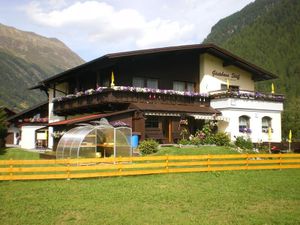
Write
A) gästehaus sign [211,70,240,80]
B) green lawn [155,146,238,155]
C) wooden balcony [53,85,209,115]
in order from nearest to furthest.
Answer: green lawn [155,146,238,155] < wooden balcony [53,85,209,115] < gästehaus sign [211,70,240,80]

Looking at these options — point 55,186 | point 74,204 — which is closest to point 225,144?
point 55,186

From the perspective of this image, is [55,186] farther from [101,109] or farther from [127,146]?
[101,109]

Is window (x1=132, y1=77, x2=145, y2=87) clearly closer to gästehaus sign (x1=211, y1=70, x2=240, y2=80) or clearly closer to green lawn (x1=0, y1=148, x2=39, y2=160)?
gästehaus sign (x1=211, y1=70, x2=240, y2=80)

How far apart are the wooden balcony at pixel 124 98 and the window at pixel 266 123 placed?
473 cm

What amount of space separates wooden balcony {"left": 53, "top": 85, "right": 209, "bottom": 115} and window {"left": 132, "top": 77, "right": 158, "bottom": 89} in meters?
1.91

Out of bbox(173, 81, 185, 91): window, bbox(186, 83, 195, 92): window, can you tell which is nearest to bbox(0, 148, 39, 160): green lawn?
bbox(173, 81, 185, 91): window

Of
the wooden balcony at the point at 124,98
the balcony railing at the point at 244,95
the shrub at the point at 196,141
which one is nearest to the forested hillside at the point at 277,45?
the balcony railing at the point at 244,95

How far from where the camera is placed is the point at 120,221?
8938 millimetres

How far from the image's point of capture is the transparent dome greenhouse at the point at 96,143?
19555mm

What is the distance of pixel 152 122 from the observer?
26844mm

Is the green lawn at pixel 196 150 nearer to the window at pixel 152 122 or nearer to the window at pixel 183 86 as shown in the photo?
the window at pixel 152 122

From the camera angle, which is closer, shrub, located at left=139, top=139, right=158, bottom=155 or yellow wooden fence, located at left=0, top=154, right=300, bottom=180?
yellow wooden fence, located at left=0, top=154, right=300, bottom=180

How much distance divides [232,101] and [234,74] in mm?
5645

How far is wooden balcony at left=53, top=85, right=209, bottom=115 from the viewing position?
83.0 ft
